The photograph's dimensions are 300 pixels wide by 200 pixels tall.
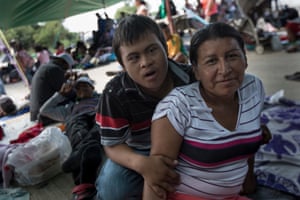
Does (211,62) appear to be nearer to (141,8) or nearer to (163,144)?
(163,144)

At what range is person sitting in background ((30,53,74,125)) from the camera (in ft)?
13.9

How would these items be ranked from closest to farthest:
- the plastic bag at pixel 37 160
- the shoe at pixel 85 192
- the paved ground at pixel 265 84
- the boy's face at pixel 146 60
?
the boy's face at pixel 146 60
the shoe at pixel 85 192
the paved ground at pixel 265 84
the plastic bag at pixel 37 160

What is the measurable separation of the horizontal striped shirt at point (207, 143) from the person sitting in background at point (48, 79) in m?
3.42

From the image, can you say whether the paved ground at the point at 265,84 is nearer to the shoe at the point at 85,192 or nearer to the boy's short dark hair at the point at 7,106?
the shoe at the point at 85,192

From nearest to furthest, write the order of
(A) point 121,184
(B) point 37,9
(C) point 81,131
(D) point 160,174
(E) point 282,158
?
1. (D) point 160,174
2. (A) point 121,184
3. (E) point 282,158
4. (C) point 81,131
5. (B) point 37,9

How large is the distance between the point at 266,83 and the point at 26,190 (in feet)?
11.9

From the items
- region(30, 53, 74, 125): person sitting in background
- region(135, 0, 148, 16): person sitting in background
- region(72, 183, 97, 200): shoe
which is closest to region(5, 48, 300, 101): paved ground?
region(135, 0, 148, 16): person sitting in background

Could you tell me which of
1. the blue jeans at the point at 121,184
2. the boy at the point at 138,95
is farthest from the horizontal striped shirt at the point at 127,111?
the blue jeans at the point at 121,184

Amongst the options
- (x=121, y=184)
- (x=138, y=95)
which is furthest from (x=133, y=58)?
(x=121, y=184)

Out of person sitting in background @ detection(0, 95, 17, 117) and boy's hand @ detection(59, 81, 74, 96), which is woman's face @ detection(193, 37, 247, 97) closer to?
boy's hand @ detection(59, 81, 74, 96)

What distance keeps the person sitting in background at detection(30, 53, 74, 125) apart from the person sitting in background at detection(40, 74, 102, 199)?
0.68ft

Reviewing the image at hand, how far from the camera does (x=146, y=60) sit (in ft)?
4.03

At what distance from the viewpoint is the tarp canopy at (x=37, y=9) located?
2.91 metres

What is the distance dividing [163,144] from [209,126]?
0.19m
